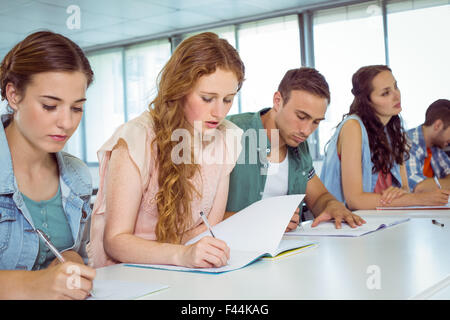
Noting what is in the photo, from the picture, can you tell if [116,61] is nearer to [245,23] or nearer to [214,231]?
[245,23]

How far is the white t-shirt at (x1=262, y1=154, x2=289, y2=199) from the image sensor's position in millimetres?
2027

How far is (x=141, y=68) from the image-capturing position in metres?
7.99

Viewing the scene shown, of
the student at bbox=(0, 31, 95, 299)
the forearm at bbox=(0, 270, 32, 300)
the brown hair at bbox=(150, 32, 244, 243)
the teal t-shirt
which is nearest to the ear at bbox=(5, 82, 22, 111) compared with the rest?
the student at bbox=(0, 31, 95, 299)

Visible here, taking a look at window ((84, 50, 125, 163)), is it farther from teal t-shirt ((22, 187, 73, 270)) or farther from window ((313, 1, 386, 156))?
teal t-shirt ((22, 187, 73, 270))

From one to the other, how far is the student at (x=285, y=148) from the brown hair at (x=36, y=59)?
2.80 feet

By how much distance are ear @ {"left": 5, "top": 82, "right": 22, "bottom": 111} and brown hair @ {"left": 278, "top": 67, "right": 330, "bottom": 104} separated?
42.7 inches

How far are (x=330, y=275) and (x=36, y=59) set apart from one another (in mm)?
840

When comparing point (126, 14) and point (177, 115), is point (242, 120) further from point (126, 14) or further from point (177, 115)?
point (126, 14)

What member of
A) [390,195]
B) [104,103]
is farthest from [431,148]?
[104,103]

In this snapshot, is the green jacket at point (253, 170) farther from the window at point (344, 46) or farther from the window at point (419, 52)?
the window at point (419, 52)

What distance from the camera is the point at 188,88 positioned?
1.43 meters

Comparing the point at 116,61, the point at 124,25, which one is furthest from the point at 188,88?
the point at 116,61

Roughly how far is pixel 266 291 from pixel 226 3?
18.6 feet

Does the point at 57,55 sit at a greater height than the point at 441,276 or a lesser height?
greater
